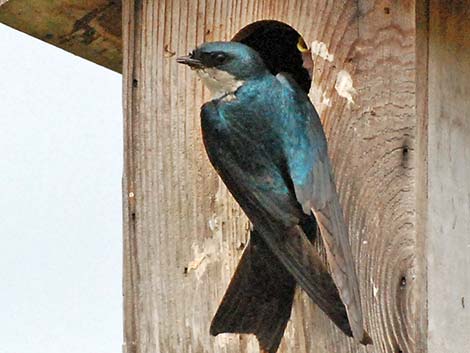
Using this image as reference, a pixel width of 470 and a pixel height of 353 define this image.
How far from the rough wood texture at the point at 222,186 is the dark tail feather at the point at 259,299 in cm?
3

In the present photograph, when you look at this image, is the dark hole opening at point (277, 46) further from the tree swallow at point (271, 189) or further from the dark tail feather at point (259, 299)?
the dark tail feather at point (259, 299)

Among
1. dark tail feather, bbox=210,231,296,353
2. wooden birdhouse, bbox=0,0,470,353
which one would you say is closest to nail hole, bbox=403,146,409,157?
wooden birdhouse, bbox=0,0,470,353

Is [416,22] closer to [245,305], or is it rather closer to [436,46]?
[436,46]

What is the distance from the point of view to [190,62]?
247 centimetres

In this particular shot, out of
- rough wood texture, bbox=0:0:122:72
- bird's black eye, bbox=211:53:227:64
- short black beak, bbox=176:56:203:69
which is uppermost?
rough wood texture, bbox=0:0:122:72

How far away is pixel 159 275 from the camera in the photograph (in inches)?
104

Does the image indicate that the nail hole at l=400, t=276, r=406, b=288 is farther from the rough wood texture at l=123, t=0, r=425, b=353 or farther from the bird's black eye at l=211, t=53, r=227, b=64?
the bird's black eye at l=211, t=53, r=227, b=64

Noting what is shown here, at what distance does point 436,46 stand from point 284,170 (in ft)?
0.96

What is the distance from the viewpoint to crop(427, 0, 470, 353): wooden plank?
2.36 m

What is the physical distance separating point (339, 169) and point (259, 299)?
0.74 feet

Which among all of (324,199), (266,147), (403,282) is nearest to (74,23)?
A: (266,147)

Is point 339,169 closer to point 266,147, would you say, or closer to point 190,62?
point 266,147

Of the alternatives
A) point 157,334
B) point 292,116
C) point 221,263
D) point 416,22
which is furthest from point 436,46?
Result: point 157,334

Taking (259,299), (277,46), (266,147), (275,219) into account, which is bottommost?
(259,299)
